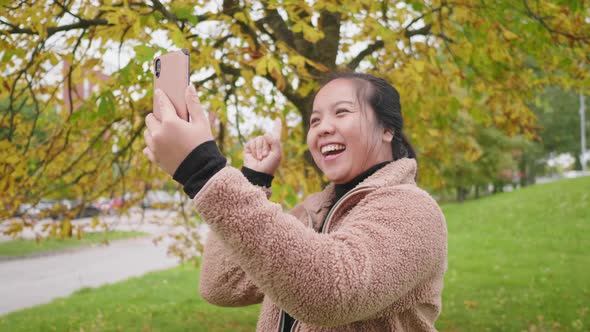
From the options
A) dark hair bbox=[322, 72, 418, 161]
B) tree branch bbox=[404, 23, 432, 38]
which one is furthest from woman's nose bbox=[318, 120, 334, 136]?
tree branch bbox=[404, 23, 432, 38]


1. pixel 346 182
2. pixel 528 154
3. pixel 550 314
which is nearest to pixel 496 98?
pixel 550 314

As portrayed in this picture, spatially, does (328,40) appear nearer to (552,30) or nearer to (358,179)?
(552,30)

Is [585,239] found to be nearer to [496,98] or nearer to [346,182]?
[496,98]

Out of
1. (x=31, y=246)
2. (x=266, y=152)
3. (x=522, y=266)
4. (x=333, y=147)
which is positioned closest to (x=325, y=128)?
(x=333, y=147)

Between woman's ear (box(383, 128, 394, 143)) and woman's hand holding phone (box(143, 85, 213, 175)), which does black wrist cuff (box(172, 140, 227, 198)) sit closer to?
woman's hand holding phone (box(143, 85, 213, 175))

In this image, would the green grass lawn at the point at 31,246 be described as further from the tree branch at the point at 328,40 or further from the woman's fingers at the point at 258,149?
the woman's fingers at the point at 258,149

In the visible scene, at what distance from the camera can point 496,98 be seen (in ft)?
15.4

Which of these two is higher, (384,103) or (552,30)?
(552,30)

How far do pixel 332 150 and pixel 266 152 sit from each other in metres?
0.31

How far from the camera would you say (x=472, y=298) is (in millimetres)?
6836

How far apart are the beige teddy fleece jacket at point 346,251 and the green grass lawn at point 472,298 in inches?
185

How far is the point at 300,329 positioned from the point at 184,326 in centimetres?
494

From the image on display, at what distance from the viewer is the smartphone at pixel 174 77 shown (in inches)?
38.2

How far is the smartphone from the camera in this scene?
3.19 feet
